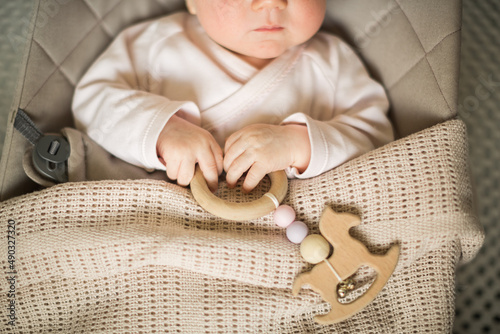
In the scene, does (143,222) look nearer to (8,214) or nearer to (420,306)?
(8,214)

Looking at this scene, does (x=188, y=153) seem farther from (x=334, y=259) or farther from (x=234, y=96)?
(x=334, y=259)

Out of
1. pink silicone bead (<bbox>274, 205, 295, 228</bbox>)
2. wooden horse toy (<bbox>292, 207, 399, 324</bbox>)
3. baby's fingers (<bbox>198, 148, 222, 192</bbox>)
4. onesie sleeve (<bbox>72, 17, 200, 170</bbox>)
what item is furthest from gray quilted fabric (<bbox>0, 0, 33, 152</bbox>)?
wooden horse toy (<bbox>292, 207, 399, 324</bbox>)

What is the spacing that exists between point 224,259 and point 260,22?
417 millimetres

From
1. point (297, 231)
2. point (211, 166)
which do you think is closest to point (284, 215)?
point (297, 231)

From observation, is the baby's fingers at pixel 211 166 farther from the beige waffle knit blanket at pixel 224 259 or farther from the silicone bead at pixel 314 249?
the silicone bead at pixel 314 249

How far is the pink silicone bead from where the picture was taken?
692mm

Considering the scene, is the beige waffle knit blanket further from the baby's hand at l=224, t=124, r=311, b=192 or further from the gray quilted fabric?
the gray quilted fabric

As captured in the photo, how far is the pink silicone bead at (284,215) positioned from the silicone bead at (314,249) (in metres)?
0.04

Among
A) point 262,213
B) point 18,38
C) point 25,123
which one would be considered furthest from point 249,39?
point 18,38

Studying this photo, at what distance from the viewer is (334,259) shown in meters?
0.66

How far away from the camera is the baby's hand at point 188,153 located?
0.73 m

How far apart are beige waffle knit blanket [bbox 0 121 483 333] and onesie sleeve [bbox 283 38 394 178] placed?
2.3 inches

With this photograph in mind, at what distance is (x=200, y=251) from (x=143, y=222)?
0.12m

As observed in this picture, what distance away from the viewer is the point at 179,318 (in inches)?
26.0
